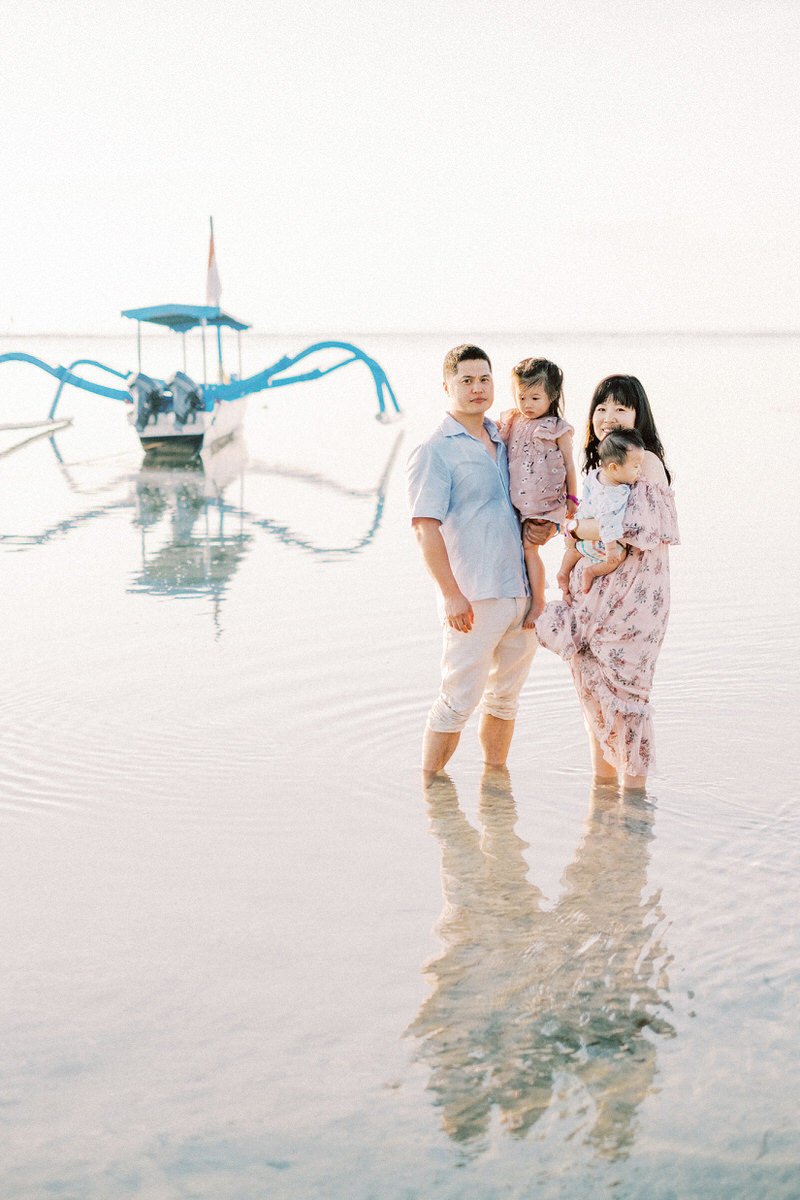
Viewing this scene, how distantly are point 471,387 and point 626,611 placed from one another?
0.88 metres

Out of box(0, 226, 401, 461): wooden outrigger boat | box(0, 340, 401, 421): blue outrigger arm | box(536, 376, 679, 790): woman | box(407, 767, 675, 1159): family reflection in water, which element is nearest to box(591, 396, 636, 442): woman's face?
box(536, 376, 679, 790): woman

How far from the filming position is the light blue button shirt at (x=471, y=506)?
3.60 m

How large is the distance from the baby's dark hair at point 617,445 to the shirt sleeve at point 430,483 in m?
0.54

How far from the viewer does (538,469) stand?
3.64 meters

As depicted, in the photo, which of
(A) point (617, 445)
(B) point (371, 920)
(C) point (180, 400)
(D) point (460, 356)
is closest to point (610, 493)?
(A) point (617, 445)

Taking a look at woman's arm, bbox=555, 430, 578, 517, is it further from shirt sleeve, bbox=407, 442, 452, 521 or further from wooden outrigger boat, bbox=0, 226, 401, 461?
wooden outrigger boat, bbox=0, 226, 401, 461

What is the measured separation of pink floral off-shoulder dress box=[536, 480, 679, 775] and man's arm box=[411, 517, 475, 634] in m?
0.25

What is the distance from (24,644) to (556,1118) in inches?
173

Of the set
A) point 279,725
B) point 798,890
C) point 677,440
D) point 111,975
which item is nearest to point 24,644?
point 279,725

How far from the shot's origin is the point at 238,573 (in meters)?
7.59

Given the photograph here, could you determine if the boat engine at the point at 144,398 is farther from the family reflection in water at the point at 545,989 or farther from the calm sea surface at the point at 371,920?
the family reflection in water at the point at 545,989

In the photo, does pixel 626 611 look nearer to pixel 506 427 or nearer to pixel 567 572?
pixel 567 572

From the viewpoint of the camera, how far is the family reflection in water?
2156 mm

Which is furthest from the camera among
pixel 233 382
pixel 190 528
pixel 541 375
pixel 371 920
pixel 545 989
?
pixel 233 382
